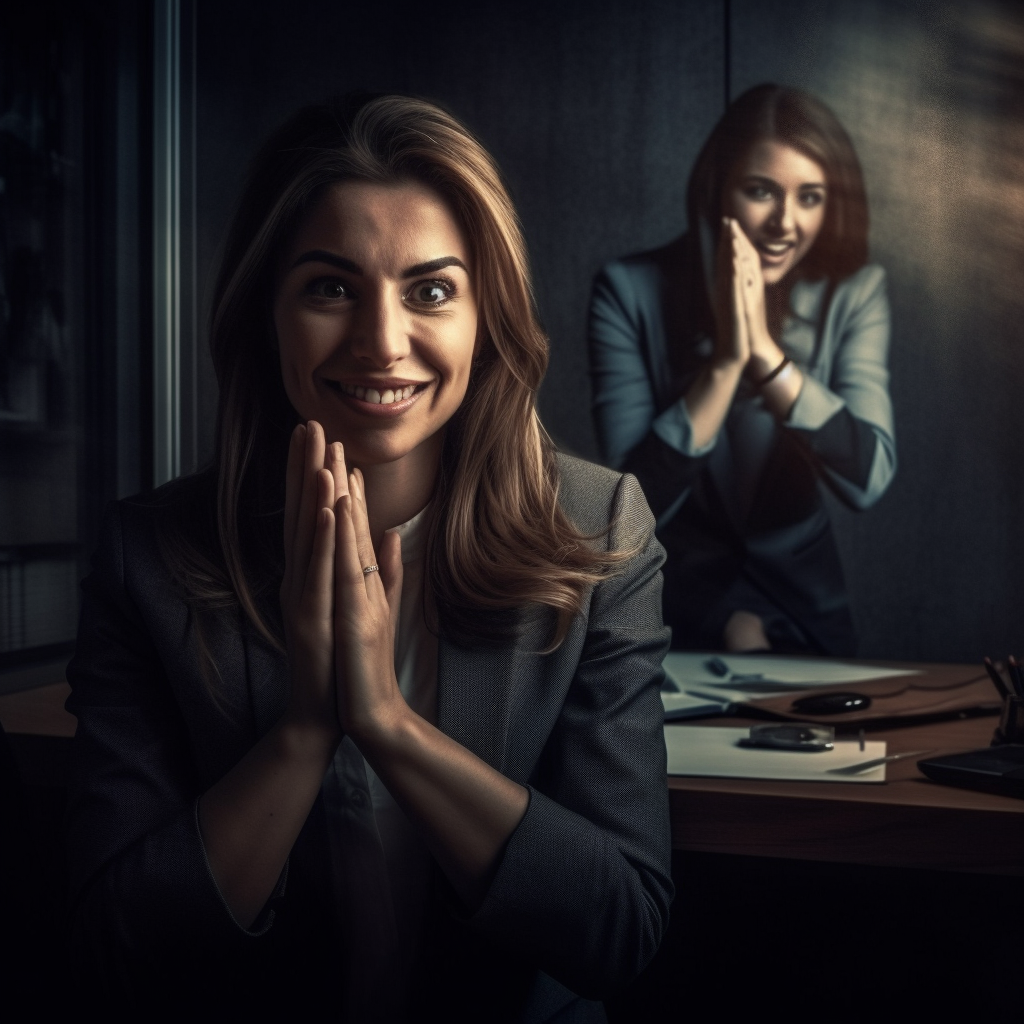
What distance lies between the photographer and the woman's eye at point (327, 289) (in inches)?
37.3

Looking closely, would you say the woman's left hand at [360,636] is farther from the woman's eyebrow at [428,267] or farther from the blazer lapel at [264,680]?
the woman's eyebrow at [428,267]

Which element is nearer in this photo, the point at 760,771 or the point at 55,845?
the point at 760,771

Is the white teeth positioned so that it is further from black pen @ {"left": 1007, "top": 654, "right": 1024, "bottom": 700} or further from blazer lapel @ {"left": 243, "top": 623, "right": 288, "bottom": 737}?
black pen @ {"left": 1007, "top": 654, "right": 1024, "bottom": 700}

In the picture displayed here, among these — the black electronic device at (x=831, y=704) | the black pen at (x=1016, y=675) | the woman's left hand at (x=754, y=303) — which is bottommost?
the black electronic device at (x=831, y=704)

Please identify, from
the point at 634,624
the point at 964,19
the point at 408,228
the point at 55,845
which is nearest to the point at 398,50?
the point at 964,19

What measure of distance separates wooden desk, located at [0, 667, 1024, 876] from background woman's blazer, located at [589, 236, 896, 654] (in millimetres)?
742

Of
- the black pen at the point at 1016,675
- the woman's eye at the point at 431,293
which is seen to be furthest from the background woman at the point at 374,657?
the black pen at the point at 1016,675

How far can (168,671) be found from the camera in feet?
3.03

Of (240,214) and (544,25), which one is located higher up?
(544,25)

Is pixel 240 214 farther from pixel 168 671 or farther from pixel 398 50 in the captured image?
pixel 398 50

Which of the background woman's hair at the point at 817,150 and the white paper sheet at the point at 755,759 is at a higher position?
the background woman's hair at the point at 817,150

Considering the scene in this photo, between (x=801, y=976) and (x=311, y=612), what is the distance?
1.10 meters

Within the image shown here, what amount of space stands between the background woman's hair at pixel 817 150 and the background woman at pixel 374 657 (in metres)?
0.85

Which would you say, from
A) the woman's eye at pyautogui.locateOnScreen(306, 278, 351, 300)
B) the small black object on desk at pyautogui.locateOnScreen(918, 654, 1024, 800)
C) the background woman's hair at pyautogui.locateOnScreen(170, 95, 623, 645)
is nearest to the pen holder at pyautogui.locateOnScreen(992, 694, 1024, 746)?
the small black object on desk at pyautogui.locateOnScreen(918, 654, 1024, 800)
